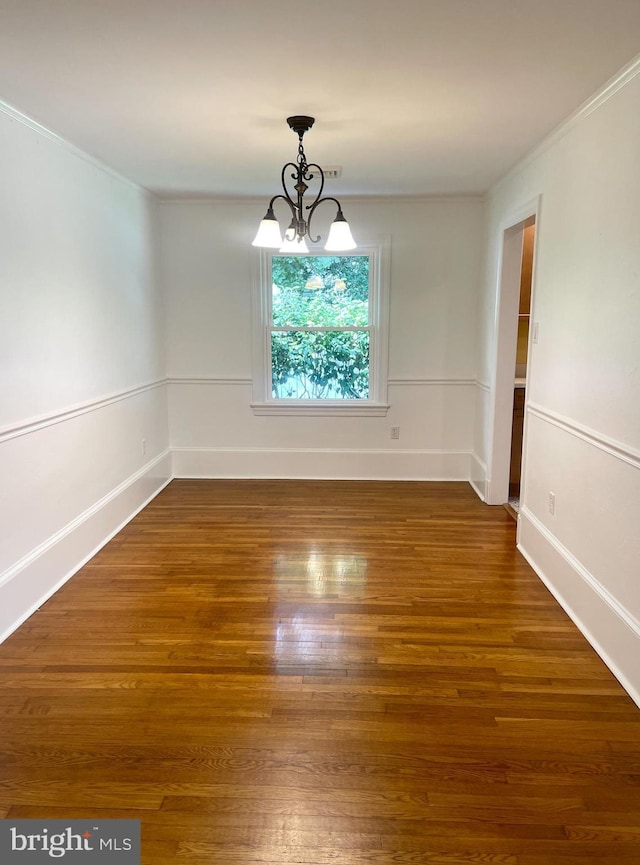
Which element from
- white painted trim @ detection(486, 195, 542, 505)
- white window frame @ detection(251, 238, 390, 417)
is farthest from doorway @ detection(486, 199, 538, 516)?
white window frame @ detection(251, 238, 390, 417)

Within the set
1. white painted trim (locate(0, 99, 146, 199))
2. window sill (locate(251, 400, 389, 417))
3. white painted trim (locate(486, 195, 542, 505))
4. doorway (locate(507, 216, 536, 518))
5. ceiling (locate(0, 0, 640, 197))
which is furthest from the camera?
window sill (locate(251, 400, 389, 417))

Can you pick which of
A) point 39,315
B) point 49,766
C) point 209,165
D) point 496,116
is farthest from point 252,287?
point 49,766

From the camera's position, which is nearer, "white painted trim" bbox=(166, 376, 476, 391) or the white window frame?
the white window frame

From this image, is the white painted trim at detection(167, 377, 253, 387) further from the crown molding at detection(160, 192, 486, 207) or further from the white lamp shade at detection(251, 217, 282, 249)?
the white lamp shade at detection(251, 217, 282, 249)

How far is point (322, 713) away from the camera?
2.15 meters

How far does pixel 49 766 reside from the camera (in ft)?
6.22

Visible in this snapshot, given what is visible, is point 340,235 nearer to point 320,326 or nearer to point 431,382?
point 320,326

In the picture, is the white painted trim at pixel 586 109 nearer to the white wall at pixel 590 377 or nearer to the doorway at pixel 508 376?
the white wall at pixel 590 377

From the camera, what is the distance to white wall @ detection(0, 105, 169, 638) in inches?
108

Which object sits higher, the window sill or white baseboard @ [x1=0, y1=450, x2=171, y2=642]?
the window sill

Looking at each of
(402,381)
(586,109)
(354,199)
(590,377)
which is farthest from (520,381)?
(586,109)

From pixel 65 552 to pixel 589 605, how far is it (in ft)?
8.96

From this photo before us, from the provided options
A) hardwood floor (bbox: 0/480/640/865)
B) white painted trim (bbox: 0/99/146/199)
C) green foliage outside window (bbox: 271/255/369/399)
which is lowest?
hardwood floor (bbox: 0/480/640/865)

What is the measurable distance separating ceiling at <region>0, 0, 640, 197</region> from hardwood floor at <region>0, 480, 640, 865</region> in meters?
2.37
